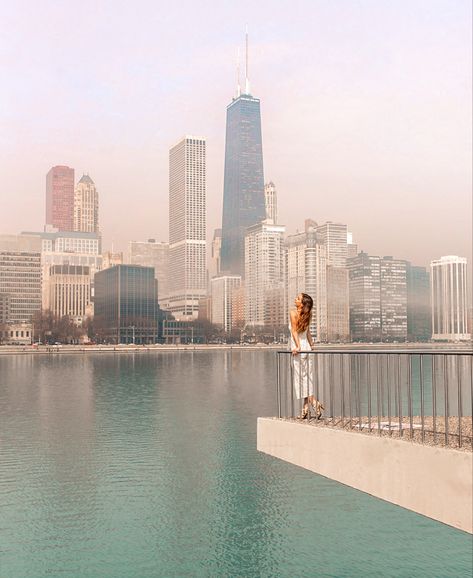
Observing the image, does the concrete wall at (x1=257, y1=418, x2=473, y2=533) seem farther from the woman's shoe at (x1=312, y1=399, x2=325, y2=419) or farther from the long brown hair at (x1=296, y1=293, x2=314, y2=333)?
the long brown hair at (x1=296, y1=293, x2=314, y2=333)

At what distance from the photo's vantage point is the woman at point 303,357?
11633mm

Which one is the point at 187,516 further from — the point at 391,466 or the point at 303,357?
the point at 391,466

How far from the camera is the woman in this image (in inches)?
458

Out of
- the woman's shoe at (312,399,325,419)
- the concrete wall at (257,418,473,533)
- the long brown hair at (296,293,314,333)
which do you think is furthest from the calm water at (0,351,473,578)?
the long brown hair at (296,293,314,333)

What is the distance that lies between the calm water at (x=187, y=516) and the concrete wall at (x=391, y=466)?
9.28 metres

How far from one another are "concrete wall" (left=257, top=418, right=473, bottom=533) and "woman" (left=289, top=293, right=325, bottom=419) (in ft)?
2.60

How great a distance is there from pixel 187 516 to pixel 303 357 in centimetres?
1331

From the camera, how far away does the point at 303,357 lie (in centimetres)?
1173

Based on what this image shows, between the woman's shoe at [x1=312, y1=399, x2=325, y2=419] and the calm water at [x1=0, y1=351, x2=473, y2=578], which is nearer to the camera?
the woman's shoe at [x1=312, y1=399, x2=325, y2=419]

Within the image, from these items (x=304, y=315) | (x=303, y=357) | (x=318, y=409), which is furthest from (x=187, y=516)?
(x=304, y=315)

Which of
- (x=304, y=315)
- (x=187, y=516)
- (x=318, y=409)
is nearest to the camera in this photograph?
(x=318, y=409)

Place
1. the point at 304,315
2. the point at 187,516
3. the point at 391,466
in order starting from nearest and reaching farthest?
the point at 391,466 → the point at 304,315 → the point at 187,516

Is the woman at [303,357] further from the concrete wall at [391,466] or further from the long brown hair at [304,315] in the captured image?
the concrete wall at [391,466]

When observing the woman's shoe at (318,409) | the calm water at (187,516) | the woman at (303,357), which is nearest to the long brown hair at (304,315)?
the woman at (303,357)
